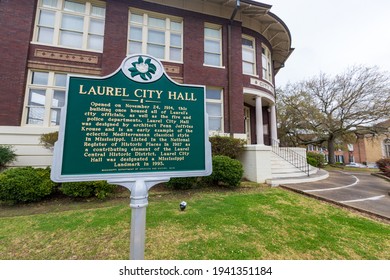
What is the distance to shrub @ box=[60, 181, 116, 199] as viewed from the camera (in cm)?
554

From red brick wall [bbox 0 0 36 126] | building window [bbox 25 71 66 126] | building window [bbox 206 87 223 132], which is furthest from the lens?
building window [bbox 206 87 223 132]

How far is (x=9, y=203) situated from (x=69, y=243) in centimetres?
378

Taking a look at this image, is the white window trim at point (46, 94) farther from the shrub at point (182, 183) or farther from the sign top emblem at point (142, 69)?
the sign top emblem at point (142, 69)

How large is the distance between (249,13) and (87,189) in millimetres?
13289

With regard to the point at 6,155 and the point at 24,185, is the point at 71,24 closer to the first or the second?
the point at 6,155

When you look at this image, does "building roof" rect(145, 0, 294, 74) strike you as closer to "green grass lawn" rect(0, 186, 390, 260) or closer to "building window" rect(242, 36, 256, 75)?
"building window" rect(242, 36, 256, 75)

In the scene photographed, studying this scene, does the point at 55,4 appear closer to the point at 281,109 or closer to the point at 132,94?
the point at 132,94

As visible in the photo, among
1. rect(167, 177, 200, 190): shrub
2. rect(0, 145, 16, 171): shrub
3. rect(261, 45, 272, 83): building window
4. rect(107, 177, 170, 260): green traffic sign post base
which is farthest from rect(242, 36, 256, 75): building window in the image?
rect(0, 145, 16, 171): shrub

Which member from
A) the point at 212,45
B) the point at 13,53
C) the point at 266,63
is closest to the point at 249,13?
the point at 212,45

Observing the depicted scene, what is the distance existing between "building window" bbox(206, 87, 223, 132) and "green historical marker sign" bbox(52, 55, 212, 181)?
7.83m

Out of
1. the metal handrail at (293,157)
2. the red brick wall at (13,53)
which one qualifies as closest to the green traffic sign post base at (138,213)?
the red brick wall at (13,53)

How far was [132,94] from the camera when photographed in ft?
→ 8.47

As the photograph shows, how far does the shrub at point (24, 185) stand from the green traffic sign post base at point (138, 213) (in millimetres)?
4927
